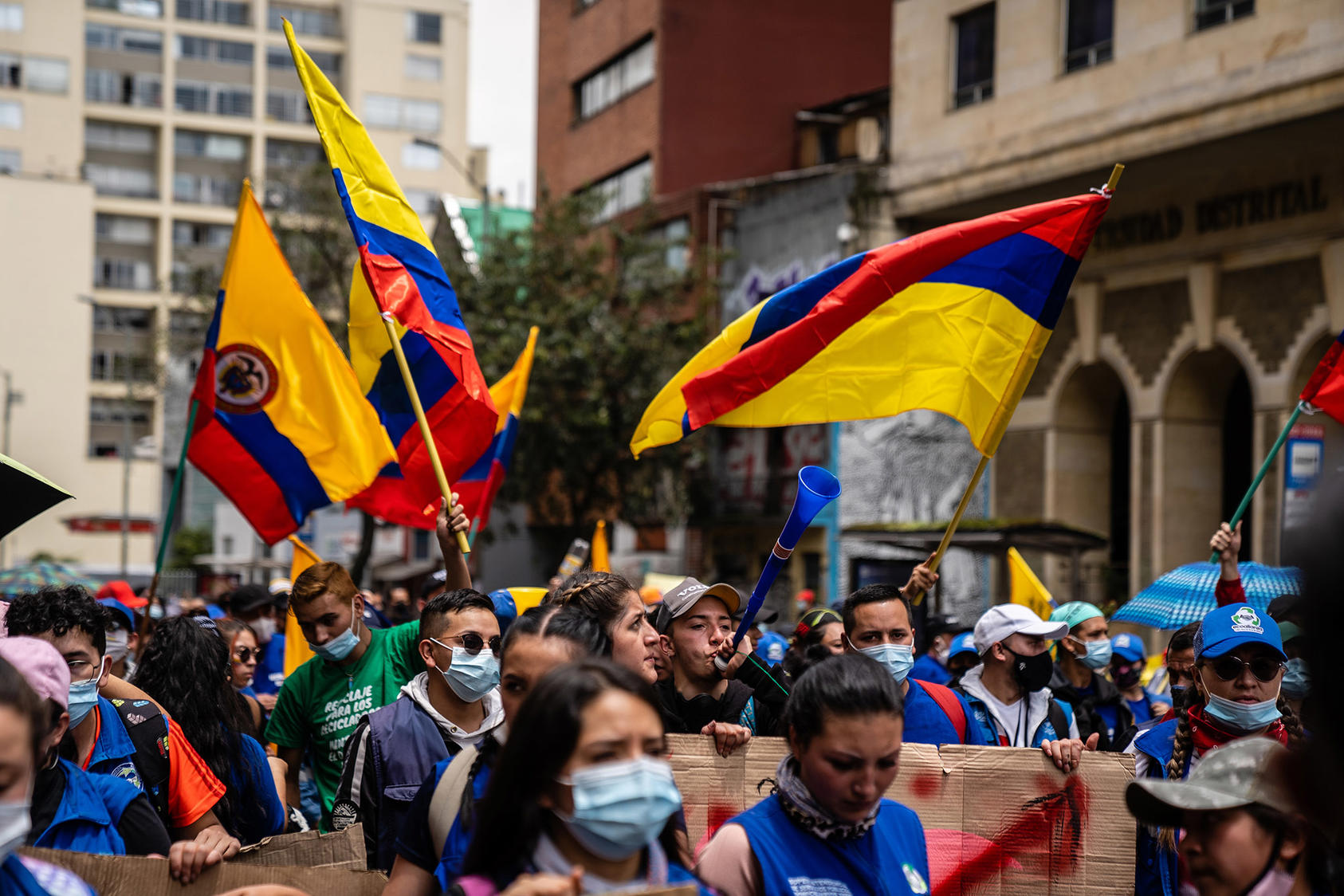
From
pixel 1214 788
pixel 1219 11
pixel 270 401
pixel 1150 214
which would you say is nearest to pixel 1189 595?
pixel 270 401

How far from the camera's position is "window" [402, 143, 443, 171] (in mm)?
72438

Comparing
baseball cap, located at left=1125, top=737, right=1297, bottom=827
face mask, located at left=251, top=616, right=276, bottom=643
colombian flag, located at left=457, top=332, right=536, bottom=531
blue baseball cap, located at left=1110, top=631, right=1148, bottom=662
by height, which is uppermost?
colombian flag, located at left=457, top=332, right=536, bottom=531

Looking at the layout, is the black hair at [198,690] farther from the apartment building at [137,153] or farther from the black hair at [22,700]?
the apartment building at [137,153]

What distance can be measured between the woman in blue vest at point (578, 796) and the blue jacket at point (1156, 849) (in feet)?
7.63

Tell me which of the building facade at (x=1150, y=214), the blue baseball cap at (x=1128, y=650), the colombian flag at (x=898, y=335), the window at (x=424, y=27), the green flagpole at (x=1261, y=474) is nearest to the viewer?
the green flagpole at (x=1261, y=474)

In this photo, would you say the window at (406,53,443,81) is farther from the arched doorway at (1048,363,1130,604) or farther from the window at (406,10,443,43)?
the arched doorway at (1048,363,1130,604)

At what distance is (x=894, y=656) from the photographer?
17.6 feet

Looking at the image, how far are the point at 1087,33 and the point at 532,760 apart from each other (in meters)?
21.8

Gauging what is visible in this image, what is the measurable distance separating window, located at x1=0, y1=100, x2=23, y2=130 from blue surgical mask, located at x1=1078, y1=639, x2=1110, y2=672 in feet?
225

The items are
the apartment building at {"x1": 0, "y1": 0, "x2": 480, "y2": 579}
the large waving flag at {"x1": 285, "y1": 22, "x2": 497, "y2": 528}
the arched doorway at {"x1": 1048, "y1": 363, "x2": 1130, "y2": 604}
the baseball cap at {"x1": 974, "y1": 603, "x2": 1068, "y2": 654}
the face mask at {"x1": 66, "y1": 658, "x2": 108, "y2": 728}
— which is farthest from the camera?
the apartment building at {"x1": 0, "y1": 0, "x2": 480, "y2": 579}

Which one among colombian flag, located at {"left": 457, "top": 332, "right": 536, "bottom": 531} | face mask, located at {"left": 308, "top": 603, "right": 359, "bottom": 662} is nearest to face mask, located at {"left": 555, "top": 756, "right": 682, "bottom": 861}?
face mask, located at {"left": 308, "top": 603, "right": 359, "bottom": 662}

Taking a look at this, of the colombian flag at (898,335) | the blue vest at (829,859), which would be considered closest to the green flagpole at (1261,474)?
the colombian flag at (898,335)

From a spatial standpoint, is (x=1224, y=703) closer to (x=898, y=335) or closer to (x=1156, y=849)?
(x=1156, y=849)

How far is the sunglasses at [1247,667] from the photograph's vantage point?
474cm
